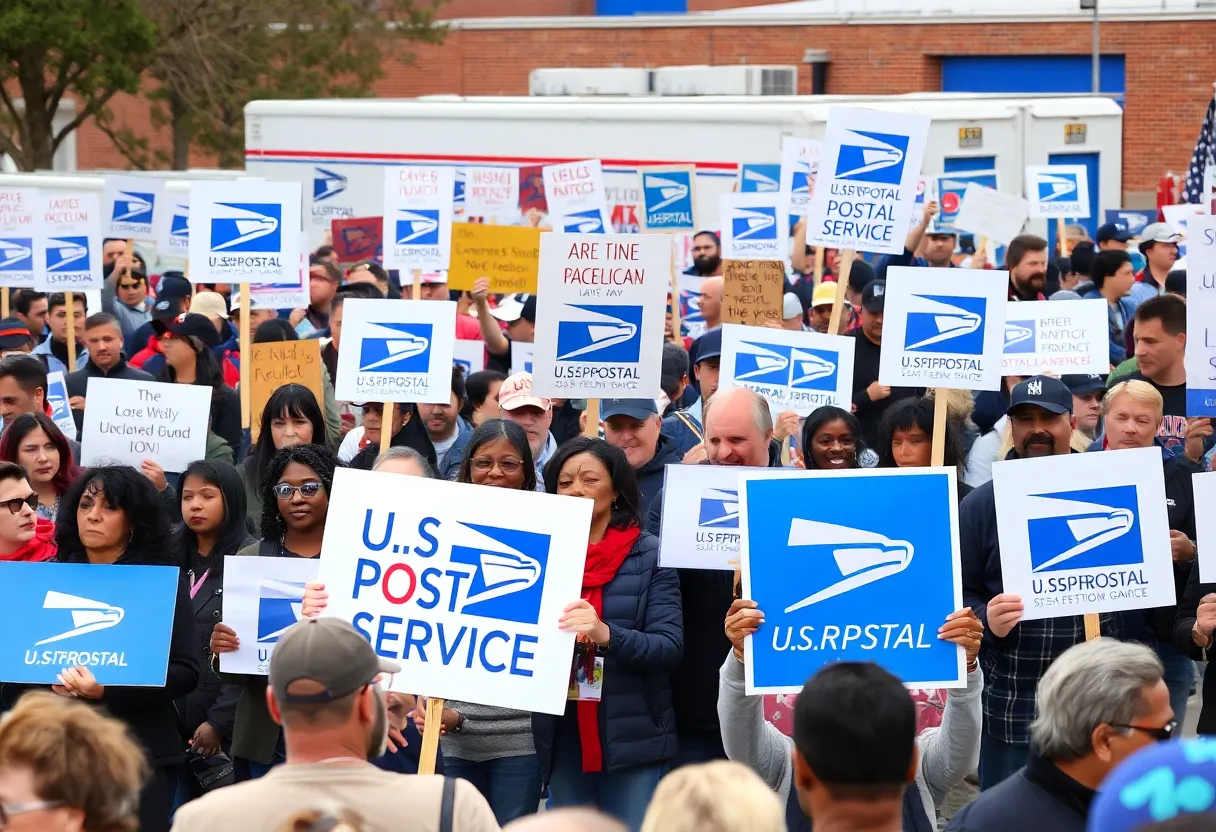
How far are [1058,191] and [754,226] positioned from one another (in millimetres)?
4205

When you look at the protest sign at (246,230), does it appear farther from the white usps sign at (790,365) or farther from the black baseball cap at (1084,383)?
the black baseball cap at (1084,383)

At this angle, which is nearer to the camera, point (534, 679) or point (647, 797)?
point (534, 679)

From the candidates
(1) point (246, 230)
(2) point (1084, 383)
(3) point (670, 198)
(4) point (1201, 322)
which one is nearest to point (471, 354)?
(1) point (246, 230)

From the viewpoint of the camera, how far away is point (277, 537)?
6.27 meters

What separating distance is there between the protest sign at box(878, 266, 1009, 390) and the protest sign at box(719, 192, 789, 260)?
5.82 m

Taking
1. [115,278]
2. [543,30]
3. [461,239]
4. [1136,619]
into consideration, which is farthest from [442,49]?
[1136,619]

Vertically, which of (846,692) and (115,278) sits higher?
(115,278)

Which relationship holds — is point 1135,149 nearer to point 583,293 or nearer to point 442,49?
point 442,49

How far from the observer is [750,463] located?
653 centimetres

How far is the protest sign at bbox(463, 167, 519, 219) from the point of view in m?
18.3

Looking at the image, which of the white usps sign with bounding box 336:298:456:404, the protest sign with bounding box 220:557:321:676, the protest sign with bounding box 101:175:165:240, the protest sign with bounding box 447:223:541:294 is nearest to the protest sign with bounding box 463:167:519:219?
the protest sign with bounding box 101:175:165:240

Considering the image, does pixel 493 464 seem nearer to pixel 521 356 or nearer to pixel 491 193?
pixel 521 356

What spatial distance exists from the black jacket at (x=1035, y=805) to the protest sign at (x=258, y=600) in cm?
260

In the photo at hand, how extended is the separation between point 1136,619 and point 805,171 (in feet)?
29.8
